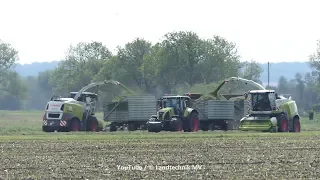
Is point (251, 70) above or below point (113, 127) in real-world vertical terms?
above

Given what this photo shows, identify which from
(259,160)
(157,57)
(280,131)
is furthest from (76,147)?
(157,57)

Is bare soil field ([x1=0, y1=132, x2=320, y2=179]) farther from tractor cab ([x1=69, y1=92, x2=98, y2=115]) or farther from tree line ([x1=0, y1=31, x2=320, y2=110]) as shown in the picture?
tree line ([x1=0, y1=31, x2=320, y2=110])

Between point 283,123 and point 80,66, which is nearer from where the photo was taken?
point 283,123

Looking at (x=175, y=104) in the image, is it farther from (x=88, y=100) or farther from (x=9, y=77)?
(x=9, y=77)

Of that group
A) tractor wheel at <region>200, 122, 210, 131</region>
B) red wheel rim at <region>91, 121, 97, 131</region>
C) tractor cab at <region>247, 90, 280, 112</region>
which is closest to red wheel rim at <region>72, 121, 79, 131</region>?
red wheel rim at <region>91, 121, 97, 131</region>

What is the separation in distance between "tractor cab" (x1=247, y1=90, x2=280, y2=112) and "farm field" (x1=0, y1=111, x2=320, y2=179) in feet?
50.3

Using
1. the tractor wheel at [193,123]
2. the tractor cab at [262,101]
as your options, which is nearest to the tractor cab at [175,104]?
the tractor wheel at [193,123]

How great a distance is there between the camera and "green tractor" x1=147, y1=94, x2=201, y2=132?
178 ft

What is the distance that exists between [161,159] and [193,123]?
26602 millimetres

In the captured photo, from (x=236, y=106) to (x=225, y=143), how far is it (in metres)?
22.6

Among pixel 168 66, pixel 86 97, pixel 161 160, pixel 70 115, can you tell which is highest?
pixel 168 66

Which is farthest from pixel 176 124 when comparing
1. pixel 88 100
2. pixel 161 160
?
pixel 161 160

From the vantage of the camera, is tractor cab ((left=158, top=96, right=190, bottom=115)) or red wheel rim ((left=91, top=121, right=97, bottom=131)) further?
red wheel rim ((left=91, top=121, right=97, bottom=131))

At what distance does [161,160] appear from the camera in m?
28.7
